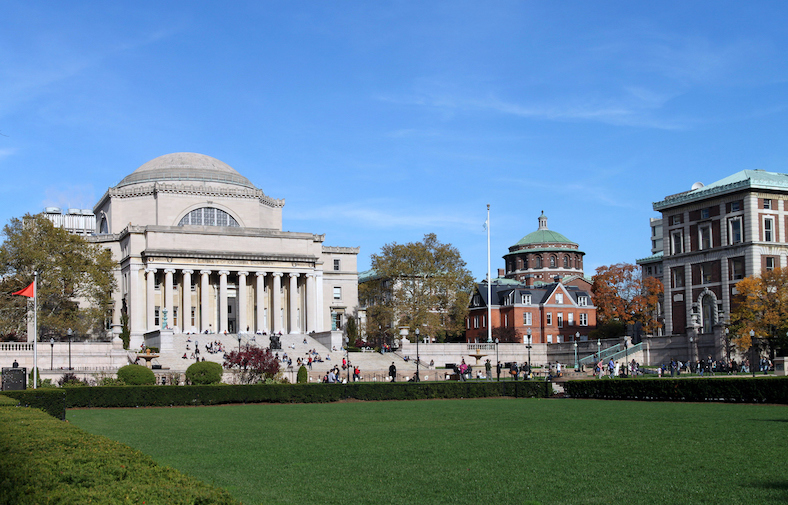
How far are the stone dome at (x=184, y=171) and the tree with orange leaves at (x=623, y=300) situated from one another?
143 feet

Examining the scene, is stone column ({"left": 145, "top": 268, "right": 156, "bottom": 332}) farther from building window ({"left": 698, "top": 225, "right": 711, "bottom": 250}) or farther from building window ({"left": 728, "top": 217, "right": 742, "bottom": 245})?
building window ({"left": 728, "top": 217, "right": 742, "bottom": 245})

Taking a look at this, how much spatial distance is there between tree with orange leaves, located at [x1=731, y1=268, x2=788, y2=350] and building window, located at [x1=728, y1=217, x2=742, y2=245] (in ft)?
24.7

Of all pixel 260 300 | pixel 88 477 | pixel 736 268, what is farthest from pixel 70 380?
pixel 736 268

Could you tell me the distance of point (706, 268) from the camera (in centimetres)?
7944

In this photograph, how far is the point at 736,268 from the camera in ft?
249

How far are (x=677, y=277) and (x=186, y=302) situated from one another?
4995 centimetres

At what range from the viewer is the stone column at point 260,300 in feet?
281

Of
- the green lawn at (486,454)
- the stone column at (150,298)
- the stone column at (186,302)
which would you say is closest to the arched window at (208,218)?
the stone column at (186,302)

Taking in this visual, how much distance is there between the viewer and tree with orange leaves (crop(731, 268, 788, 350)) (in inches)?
2544

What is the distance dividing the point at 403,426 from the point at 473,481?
1121 cm

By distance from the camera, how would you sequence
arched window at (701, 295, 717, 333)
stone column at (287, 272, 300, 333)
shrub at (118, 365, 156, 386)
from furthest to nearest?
stone column at (287, 272, 300, 333), arched window at (701, 295, 717, 333), shrub at (118, 365, 156, 386)

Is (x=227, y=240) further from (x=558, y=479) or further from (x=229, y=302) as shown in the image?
(x=558, y=479)

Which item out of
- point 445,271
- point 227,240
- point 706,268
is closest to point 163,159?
point 227,240

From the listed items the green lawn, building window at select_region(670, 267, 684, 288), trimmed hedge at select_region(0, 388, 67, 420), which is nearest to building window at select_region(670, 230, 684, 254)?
building window at select_region(670, 267, 684, 288)
